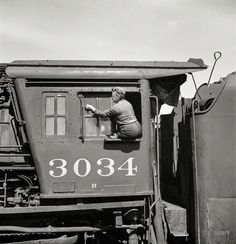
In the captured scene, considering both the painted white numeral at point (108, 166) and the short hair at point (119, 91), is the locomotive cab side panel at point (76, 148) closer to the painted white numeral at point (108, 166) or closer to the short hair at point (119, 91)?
the painted white numeral at point (108, 166)

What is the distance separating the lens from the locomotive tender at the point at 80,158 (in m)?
4.84

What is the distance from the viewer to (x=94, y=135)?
4.93 metres

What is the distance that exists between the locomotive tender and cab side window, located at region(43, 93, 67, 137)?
1 cm

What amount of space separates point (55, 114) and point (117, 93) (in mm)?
987

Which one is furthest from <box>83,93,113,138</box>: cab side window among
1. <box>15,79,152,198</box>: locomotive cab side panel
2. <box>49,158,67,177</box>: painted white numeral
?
<box>49,158,67,177</box>: painted white numeral

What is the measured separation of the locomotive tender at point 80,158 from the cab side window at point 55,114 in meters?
0.01

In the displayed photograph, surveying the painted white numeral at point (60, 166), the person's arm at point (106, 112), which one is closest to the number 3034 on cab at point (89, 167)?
the painted white numeral at point (60, 166)

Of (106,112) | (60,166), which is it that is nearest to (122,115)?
(106,112)

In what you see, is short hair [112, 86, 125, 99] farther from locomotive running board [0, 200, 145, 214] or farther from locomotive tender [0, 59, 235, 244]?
locomotive running board [0, 200, 145, 214]

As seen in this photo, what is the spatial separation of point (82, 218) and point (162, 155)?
7.86 feet

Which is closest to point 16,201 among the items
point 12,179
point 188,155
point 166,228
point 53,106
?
point 12,179

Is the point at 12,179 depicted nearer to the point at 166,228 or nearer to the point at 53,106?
the point at 53,106

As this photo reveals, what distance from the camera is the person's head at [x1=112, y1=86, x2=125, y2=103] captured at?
4893 millimetres

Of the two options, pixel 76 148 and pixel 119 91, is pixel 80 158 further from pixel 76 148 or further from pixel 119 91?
pixel 119 91
